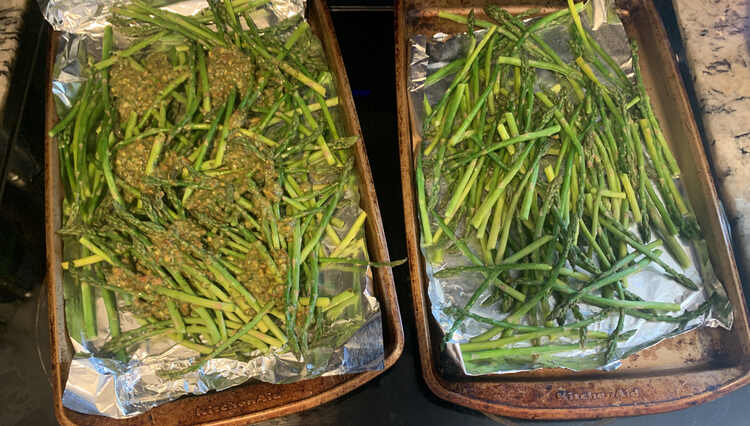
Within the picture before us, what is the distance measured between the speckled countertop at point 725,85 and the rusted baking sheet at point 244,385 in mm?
852

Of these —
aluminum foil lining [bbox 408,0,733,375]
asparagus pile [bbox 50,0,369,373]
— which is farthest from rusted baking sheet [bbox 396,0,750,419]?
asparagus pile [bbox 50,0,369,373]

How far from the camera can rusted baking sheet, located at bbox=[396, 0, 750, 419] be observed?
1.02 metres

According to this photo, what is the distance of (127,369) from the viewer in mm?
1026

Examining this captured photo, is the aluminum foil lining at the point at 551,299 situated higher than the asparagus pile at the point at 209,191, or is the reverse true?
the asparagus pile at the point at 209,191

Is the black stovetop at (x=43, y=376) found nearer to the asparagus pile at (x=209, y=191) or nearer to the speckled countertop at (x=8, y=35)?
the speckled countertop at (x=8, y=35)

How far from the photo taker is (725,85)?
1275 millimetres

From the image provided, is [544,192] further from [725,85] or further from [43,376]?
[43,376]

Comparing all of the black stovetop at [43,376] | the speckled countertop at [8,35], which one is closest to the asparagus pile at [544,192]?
the black stovetop at [43,376]

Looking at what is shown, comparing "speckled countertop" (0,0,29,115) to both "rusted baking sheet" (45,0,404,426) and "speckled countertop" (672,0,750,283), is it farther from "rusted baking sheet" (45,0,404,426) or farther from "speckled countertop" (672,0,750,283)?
"speckled countertop" (672,0,750,283)

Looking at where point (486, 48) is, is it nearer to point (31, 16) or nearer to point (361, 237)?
point (361, 237)

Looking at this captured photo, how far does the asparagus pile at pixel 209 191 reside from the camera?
40.2 inches

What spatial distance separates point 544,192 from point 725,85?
617 mm

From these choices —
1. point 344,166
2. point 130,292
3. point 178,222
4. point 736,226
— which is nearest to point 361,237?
point 344,166

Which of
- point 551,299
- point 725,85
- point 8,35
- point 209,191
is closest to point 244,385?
point 209,191
